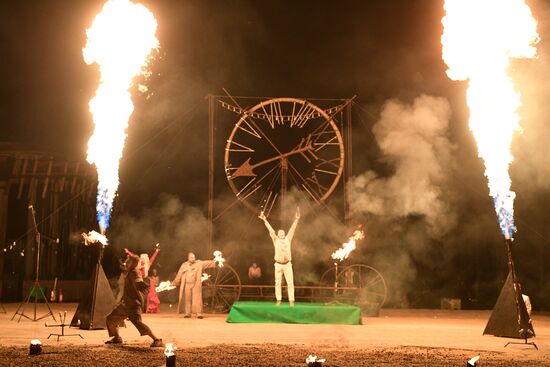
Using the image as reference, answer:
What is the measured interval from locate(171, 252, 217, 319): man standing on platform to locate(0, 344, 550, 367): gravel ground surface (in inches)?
229

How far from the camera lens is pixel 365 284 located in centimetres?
1764

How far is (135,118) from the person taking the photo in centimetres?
1872

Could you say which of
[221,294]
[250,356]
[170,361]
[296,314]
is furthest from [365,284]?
[170,361]

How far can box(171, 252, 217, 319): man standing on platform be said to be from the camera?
1507 cm

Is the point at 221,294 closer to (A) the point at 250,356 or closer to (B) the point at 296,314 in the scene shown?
(B) the point at 296,314

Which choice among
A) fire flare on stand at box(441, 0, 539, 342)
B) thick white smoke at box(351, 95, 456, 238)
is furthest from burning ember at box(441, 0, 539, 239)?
thick white smoke at box(351, 95, 456, 238)

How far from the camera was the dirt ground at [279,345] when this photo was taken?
7.75 m

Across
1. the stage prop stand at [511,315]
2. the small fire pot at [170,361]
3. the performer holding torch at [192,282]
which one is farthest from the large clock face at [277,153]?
the small fire pot at [170,361]

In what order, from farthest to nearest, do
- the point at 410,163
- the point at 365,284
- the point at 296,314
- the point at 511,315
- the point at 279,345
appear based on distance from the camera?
the point at 365,284
the point at 410,163
the point at 296,314
the point at 511,315
the point at 279,345

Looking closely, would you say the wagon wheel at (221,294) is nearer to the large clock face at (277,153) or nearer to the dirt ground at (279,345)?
the large clock face at (277,153)

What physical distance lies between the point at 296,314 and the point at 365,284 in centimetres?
466

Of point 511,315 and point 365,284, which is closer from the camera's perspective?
point 511,315

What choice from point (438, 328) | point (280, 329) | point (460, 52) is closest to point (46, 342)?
point (280, 329)

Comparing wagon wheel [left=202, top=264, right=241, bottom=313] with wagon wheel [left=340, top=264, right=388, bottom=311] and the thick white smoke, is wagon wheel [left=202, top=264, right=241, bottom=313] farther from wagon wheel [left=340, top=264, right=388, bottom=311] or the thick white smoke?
the thick white smoke
